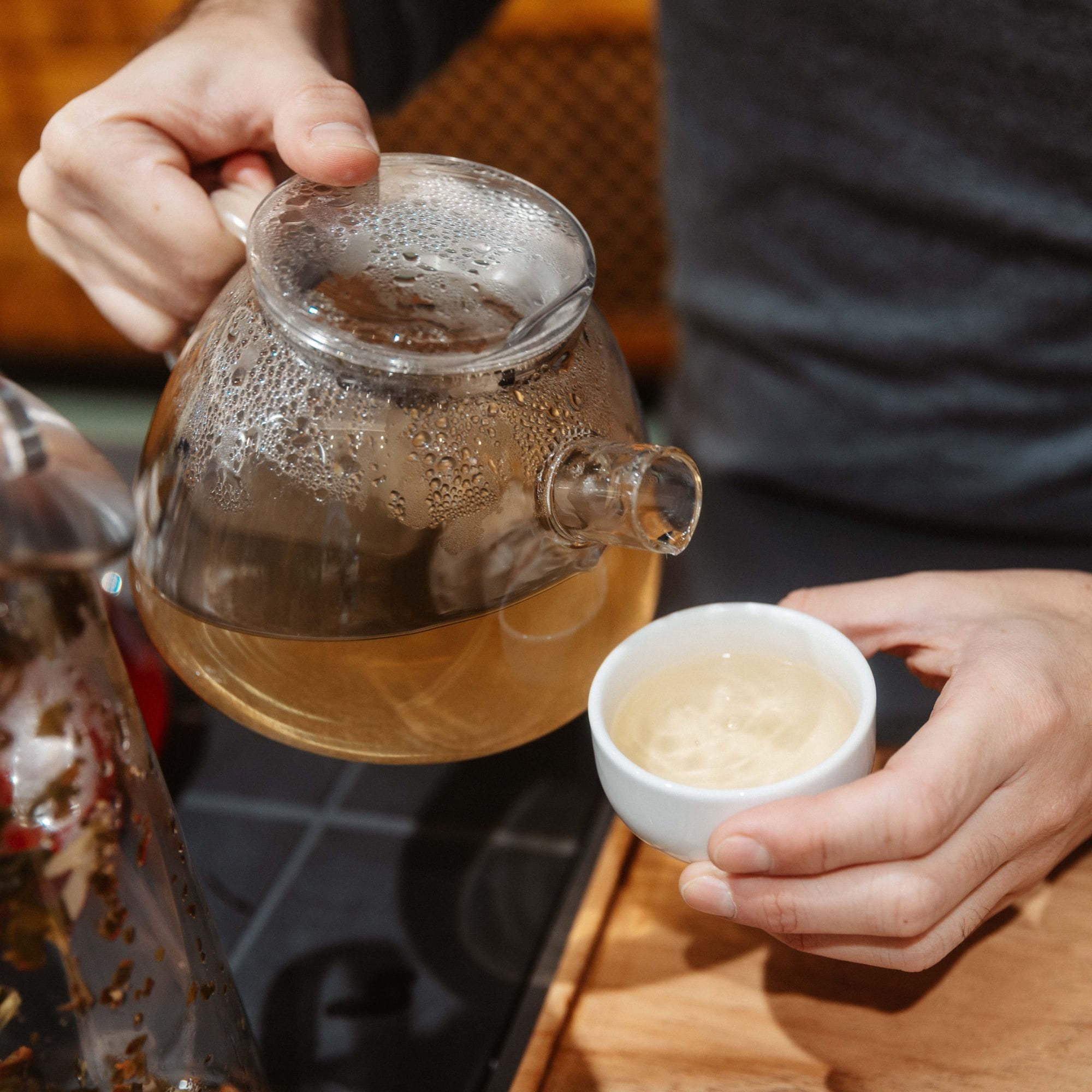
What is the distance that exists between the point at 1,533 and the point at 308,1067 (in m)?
0.43

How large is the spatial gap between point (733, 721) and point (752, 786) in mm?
42

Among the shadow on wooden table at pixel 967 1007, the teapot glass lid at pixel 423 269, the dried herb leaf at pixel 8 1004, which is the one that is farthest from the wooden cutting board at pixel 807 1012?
the teapot glass lid at pixel 423 269

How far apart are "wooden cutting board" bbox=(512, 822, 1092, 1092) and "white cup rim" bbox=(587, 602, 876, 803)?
0.62ft

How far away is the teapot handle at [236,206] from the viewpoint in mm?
601

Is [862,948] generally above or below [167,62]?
below

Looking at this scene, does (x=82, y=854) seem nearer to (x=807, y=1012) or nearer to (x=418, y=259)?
(x=418, y=259)

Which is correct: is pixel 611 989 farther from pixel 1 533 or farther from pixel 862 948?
pixel 1 533

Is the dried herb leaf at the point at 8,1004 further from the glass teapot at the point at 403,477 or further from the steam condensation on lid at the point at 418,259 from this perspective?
the steam condensation on lid at the point at 418,259

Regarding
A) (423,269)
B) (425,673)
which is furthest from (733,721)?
(423,269)

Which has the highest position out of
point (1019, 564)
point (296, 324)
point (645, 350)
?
point (296, 324)

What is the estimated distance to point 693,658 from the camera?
55 cm

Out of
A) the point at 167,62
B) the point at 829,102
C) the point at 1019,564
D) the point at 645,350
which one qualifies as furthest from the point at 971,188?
the point at 645,350

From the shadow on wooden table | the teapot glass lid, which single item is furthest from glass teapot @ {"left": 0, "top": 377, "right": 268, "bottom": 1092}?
the shadow on wooden table

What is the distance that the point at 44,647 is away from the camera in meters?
0.39
